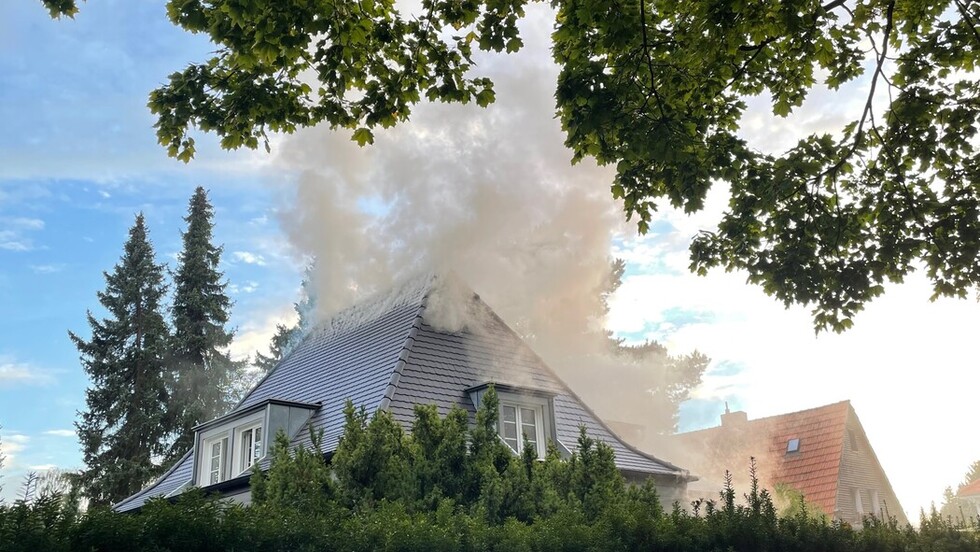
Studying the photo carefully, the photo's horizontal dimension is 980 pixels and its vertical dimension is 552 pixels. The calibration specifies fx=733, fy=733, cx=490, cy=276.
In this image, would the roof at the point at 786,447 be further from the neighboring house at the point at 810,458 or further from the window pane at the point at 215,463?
the window pane at the point at 215,463

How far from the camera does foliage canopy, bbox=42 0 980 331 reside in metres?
7.80

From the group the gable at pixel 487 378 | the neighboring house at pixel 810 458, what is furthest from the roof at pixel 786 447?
the gable at pixel 487 378

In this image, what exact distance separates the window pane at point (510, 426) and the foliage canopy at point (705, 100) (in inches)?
213

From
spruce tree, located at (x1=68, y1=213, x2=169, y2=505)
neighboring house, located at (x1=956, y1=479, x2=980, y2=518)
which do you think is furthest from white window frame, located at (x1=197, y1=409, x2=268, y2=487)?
neighboring house, located at (x1=956, y1=479, x2=980, y2=518)

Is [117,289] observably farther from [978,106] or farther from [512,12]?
[978,106]

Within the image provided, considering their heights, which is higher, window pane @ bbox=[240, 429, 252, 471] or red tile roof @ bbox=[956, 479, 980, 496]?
window pane @ bbox=[240, 429, 252, 471]

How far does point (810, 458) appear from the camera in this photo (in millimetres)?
28000

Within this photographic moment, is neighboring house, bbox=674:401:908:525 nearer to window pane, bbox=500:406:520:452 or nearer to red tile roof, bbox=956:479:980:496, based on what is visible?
window pane, bbox=500:406:520:452

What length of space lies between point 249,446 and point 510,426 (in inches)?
211

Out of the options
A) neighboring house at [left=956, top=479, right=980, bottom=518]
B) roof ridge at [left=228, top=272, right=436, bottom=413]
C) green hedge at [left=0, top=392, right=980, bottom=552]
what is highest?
roof ridge at [left=228, top=272, right=436, bottom=413]

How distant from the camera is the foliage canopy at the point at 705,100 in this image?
25.6 ft

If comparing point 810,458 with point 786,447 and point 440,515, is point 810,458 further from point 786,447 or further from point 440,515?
point 440,515

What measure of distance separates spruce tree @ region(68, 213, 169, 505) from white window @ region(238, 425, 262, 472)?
49.9ft

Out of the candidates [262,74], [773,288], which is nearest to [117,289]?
[262,74]
